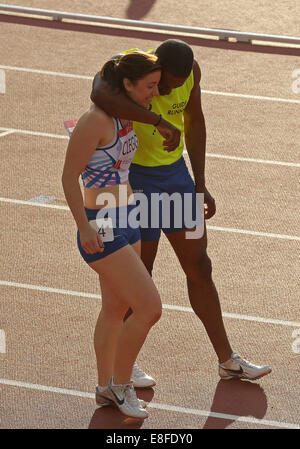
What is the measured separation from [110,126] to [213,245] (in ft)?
11.3

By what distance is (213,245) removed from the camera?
334 inches

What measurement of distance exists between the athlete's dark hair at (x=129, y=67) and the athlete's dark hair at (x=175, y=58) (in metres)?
0.14

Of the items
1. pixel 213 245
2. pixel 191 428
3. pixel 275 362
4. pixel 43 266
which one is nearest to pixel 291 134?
pixel 213 245

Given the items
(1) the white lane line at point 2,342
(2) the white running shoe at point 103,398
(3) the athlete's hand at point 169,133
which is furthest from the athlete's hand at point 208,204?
(1) the white lane line at point 2,342

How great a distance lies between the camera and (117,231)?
5348 millimetres

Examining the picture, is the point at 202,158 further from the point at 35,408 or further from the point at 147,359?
the point at 35,408

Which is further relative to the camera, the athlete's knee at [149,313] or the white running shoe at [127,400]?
the white running shoe at [127,400]

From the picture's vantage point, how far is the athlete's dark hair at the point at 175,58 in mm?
5387

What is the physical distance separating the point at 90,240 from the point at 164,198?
0.83 m

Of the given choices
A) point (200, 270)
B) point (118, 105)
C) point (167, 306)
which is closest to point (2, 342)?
point (167, 306)

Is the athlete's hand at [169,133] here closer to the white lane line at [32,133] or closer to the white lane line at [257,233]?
the white lane line at [257,233]

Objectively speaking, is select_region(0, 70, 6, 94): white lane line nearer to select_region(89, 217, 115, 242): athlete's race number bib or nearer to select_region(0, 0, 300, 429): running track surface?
select_region(0, 0, 300, 429): running track surface

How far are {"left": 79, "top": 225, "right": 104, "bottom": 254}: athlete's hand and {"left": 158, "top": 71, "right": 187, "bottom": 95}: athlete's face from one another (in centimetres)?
96

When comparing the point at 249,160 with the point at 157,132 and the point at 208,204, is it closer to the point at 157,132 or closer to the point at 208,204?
the point at 208,204
